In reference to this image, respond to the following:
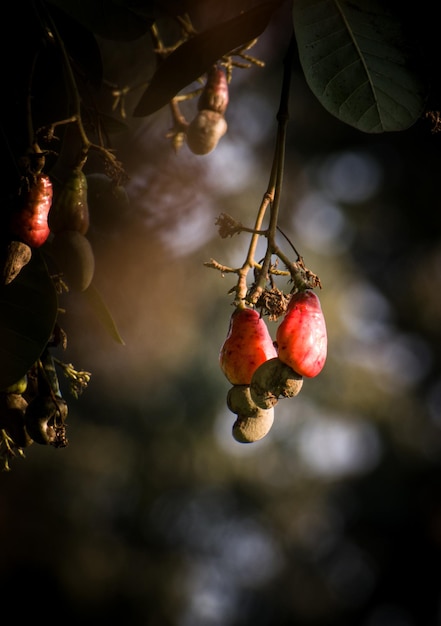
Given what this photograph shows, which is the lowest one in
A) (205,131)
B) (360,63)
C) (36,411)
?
(36,411)

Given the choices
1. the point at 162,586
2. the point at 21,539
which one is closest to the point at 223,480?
the point at 162,586

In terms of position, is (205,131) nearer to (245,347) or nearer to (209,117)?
(209,117)

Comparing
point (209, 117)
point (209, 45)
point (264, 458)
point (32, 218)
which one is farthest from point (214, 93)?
point (264, 458)

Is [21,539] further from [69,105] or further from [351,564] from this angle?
[69,105]

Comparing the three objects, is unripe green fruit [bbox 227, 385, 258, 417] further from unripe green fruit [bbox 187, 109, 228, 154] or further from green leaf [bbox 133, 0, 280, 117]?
unripe green fruit [bbox 187, 109, 228, 154]

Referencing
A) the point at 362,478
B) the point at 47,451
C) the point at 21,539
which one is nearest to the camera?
the point at 47,451
